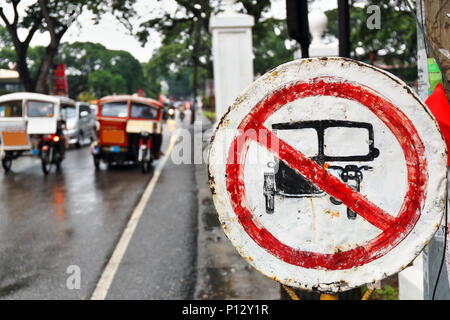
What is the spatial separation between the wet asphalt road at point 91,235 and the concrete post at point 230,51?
6.92 ft

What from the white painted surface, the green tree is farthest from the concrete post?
the green tree

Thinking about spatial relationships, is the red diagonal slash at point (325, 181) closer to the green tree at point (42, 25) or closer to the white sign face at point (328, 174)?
the white sign face at point (328, 174)

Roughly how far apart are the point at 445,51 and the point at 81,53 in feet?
8.51

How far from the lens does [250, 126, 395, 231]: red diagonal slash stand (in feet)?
4.41

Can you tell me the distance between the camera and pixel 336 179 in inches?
53.6

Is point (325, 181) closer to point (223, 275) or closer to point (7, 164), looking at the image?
point (223, 275)

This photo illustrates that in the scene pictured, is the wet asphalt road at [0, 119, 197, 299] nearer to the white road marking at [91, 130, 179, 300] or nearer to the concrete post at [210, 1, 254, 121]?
the white road marking at [91, 130, 179, 300]

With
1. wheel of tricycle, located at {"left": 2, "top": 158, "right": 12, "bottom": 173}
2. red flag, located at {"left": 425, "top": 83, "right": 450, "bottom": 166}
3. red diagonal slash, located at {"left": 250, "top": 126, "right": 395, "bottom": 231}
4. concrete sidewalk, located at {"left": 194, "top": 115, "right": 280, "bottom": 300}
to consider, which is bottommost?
concrete sidewalk, located at {"left": 194, "top": 115, "right": 280, "bottom": 300}

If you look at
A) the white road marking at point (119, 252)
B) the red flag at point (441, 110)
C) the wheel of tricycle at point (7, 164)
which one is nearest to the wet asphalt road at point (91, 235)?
the white road marking at point (119, 252)

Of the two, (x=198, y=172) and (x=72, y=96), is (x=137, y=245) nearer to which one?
(x=72, y=96)

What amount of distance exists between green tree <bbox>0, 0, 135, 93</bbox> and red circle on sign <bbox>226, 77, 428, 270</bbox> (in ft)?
5.42

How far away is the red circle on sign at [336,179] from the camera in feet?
4.34
